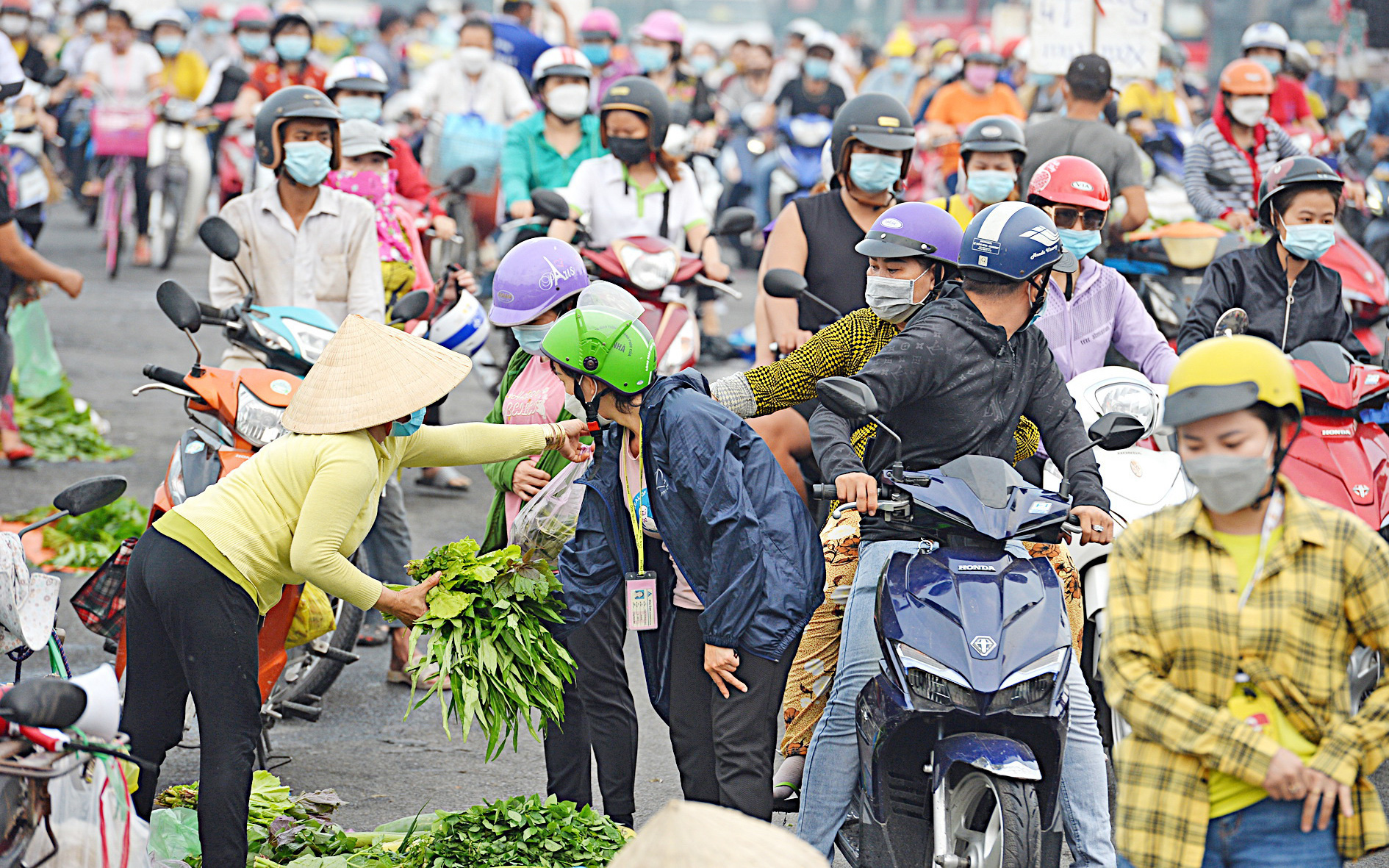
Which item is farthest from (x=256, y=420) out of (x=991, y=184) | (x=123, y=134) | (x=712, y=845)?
(x=123, y=134)

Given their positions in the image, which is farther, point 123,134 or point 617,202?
point 123,134

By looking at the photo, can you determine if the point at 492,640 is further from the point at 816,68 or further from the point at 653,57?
the point at 816,68

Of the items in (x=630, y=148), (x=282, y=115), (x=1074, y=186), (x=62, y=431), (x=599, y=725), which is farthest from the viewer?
(x=62, y=431)

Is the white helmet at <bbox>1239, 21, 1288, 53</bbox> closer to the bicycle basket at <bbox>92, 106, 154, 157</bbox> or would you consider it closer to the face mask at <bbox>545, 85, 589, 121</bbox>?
the face mask at <bbox>545, 85, 589, 121</bbox>

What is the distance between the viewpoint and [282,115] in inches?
275

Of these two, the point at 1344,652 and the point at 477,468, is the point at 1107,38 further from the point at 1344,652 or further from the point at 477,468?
the point at 1344,652

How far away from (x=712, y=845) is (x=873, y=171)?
472 centimetres

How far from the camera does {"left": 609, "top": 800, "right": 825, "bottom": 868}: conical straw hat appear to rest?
8.05 feet

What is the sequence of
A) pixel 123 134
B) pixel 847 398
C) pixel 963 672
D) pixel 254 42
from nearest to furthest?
1. pixel 963 672
2. pixel 847 398
3. pixel 254 42
4. pixel 123 134

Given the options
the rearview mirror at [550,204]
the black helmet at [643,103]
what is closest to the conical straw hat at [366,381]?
the rearview mirror at [550,204]

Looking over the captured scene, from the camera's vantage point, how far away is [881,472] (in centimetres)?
439

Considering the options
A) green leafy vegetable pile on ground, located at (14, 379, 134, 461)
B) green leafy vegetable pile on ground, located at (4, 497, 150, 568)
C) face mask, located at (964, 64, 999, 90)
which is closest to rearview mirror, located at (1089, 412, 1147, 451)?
green leafy vegetable pile on ground, located at (4, 497, 150, 568)

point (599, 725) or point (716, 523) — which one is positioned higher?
point (716, 523)

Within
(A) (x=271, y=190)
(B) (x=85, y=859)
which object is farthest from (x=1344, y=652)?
(A) (x=271, y=190)
